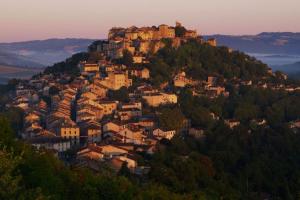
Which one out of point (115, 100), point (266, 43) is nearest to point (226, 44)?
point (266, 43)

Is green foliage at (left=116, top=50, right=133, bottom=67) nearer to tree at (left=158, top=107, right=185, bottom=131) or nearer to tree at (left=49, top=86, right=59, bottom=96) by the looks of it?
tree at (left=49, top=86, right=59, bottom=96)

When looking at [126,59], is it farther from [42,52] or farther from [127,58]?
[42,52]

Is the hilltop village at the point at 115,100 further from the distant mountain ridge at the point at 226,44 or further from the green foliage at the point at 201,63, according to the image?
the distant mountain ridge at the point at 226,44

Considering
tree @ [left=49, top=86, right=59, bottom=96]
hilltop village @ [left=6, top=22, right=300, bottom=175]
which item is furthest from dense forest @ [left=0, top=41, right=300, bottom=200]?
tree @ [left=49, top=86, right=59, bottom=96]

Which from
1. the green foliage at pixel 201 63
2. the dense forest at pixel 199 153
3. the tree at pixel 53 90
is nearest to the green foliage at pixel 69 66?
the dense forest at pixel 199 153

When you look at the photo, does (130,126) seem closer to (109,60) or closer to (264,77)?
(109,60)

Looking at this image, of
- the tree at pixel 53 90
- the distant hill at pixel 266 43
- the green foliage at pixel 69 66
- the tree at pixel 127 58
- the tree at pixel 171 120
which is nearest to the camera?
the tree at pixel 171 120
